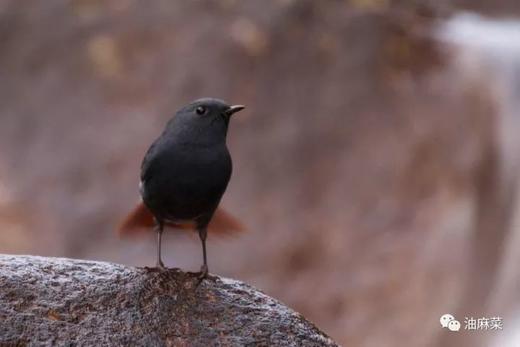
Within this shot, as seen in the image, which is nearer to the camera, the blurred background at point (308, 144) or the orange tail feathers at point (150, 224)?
the orange tail feathers at point (150, 224)

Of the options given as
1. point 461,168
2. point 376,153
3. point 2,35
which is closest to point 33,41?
point 2,35

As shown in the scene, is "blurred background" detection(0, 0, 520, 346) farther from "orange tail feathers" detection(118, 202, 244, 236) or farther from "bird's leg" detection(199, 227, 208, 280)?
"bird's leg" detection(199, 227, 208, 280)

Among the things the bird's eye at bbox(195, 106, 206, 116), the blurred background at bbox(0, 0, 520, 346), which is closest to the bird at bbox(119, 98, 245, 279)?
the bird's eye at bbox(195, 106, 206, 116)

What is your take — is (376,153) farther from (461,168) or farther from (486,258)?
(486,258)

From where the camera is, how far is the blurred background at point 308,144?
7.33 meters

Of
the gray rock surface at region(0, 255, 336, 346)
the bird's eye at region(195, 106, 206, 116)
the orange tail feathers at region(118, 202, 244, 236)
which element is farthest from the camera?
the orange tail feathers at region(118, 202, 244, 236)

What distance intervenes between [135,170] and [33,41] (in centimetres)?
179

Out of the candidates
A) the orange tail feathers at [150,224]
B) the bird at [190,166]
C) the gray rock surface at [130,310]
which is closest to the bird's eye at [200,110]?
→ the bird at [190,166]

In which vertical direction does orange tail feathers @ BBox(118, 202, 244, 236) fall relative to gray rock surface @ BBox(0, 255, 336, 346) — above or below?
above

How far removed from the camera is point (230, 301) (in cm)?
325

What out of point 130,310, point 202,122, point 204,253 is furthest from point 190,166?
point 130,310

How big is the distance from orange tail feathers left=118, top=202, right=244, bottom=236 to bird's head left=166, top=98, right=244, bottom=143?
42 centimetres

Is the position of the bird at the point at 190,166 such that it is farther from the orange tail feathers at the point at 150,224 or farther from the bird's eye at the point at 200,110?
the orange tail feathers at the point at 150,224

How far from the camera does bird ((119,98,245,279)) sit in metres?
3.11
